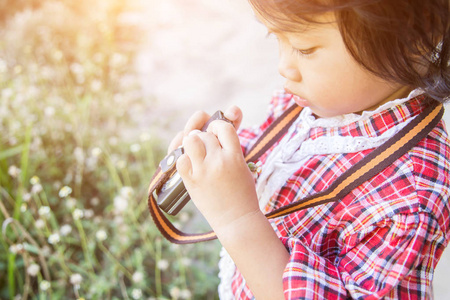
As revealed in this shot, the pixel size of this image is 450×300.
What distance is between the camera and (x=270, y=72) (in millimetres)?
1954

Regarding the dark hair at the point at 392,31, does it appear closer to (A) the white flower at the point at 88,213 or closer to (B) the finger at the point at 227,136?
(B) the finger at the point at 227,136

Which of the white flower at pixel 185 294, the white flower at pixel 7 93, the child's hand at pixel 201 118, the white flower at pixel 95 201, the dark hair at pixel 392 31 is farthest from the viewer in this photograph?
the white flower at pixel 7 93

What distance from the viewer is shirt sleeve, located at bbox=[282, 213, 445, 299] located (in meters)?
0.66

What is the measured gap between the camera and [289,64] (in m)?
0.70

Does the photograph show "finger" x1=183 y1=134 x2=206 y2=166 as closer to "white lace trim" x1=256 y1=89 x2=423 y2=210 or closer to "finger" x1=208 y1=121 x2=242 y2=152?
"finger" x1=208 y1=121 x2=242 y2=152

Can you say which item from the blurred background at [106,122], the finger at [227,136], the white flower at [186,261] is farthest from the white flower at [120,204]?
the finger at [227,136]

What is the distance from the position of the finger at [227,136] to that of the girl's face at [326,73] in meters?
0.12

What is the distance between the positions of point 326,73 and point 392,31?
0.36ft

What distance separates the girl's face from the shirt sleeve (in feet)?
0.66

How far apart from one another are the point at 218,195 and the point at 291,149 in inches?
8.6

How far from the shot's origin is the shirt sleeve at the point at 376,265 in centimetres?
66

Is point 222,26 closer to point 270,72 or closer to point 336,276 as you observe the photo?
point 270,72

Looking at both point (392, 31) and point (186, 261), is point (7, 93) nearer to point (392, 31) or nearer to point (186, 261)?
point (186, 261)

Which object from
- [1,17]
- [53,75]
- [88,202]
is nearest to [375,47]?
[88,202]
